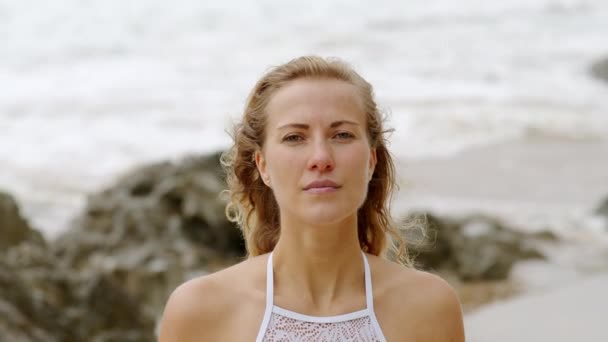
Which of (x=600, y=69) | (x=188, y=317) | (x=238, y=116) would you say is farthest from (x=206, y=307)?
(x=600, y=69)

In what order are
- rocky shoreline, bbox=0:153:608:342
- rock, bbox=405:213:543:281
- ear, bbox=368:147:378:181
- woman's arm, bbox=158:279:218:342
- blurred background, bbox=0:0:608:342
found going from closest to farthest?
woman's arm, bbox=158:279:218:342 → ear, bbox=368:147:378:181 → rocky shoreline, bbox=0:153:608:342 → blurred background, bbox=0:0:608:342 → rock, bbox=405:213:543:281

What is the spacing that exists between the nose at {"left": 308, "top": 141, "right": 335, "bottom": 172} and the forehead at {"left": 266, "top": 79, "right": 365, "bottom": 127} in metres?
0.08

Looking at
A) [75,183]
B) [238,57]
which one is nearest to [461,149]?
[75,183]

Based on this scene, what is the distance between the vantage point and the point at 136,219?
6.27 m

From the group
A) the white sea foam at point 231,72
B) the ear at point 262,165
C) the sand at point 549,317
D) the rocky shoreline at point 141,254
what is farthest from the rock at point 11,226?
the white sea foam at point 231,72

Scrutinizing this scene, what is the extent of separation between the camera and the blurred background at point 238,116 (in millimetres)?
5812

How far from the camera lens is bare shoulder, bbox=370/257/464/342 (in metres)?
2.30

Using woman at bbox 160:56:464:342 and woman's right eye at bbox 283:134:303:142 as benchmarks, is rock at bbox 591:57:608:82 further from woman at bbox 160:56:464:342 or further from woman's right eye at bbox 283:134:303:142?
woman's right eye at bbox 283:134:303:142

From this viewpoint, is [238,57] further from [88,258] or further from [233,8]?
[88,258]

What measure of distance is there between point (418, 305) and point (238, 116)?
173 centimetres

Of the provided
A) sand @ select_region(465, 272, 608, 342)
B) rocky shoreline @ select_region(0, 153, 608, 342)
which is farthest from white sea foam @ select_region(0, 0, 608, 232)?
sand @ select_region(465, 272, 608, 342)

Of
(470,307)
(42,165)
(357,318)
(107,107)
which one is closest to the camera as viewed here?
(357,318)

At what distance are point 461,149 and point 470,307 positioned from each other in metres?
6.40

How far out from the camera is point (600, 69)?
56.5ft
